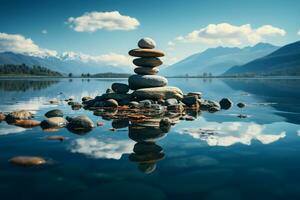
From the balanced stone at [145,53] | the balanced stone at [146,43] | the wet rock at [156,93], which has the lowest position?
the wet rock at [156,93]

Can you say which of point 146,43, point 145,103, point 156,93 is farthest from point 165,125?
point 146,43

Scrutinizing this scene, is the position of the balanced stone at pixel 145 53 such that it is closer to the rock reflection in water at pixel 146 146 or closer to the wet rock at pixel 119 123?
the wet rock at pixel 119 123

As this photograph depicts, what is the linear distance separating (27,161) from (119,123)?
11.8m

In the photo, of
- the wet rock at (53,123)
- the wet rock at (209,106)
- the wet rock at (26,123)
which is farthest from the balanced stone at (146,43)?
the wet rock at (26,123)

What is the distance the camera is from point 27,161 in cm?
1390

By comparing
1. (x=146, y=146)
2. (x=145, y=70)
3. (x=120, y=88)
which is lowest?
(x=146, y=146)

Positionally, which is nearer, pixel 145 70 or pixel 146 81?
pixel 146 81

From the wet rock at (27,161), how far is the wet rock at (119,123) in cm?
941

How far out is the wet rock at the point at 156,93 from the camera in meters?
39.3

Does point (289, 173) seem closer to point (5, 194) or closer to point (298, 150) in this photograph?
point (298, 150)

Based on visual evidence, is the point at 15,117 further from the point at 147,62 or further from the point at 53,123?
the point at 147,62

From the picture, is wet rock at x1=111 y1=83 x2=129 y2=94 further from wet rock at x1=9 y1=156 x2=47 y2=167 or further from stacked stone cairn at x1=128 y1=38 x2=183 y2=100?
wet rock at x1=9 y1=156 x2=47 y2=167

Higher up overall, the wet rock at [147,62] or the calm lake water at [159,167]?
the wet rock at [147,62]

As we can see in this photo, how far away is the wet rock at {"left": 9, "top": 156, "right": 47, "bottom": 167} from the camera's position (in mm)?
13625
